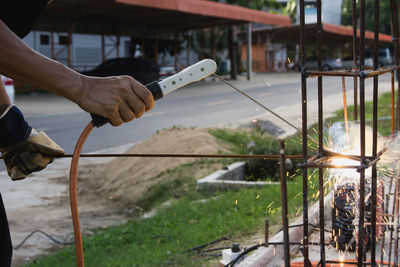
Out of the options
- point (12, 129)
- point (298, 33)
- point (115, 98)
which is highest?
point (298, 33)

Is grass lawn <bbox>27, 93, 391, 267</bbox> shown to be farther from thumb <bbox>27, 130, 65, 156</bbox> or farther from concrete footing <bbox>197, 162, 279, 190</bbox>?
thumb <bbox>27, 130, 65, 156</bbox>

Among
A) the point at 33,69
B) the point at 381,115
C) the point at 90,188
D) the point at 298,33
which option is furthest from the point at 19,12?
the point at 298,33

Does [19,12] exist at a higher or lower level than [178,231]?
higher

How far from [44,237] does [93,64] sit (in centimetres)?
2564

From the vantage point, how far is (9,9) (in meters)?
1.75

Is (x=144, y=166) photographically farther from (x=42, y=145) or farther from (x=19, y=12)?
(x=19, y=12)

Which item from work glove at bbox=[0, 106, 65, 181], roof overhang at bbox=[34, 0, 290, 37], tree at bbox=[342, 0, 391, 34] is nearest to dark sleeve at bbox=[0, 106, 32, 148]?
work glove at bbox=[0, 106, 65, 181]

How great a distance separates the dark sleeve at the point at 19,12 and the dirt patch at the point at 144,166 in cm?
459

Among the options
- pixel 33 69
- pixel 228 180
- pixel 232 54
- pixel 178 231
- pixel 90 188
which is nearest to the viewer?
pixel 33 69

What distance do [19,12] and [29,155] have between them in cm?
55

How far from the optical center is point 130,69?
21.2 m

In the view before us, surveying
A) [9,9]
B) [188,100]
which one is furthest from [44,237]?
[188,100]

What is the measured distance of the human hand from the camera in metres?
1.44

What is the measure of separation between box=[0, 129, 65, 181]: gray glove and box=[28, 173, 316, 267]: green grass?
177 cm
